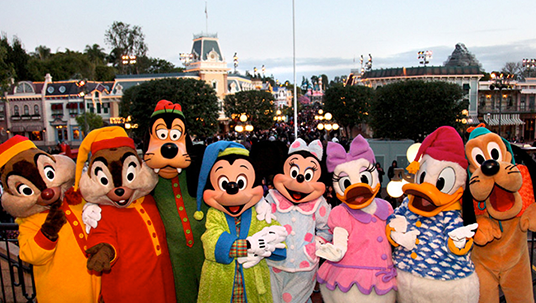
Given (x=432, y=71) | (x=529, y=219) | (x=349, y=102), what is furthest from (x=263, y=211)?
(x=432, y=71)

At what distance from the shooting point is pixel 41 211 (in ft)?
12.2

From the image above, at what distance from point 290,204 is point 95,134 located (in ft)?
6.91

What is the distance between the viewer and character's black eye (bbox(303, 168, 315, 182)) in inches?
152

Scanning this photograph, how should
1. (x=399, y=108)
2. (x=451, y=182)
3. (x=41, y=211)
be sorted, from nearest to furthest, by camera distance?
(x=451, y=182), (x=41, y=211), (x=399, y=108)

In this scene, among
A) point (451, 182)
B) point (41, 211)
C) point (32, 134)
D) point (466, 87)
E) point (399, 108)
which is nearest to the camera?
point (451, 182)

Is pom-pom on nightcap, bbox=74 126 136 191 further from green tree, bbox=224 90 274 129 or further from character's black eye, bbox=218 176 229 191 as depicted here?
green tree, bbox=224 90 274 129

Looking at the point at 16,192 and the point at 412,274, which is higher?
the point at 16,192

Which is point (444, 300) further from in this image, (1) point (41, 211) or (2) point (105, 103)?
(2) point (105, 103)

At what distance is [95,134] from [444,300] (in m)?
3.68

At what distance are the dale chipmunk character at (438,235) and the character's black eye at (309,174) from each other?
878mm

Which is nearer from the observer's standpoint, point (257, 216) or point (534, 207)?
point (534, 207)

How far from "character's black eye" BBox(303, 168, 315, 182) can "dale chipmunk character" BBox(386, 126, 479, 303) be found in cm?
88

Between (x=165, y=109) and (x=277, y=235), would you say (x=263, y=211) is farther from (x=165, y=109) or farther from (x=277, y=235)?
(x=165, y=109)

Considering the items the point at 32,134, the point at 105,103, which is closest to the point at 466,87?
the point at 105,103
